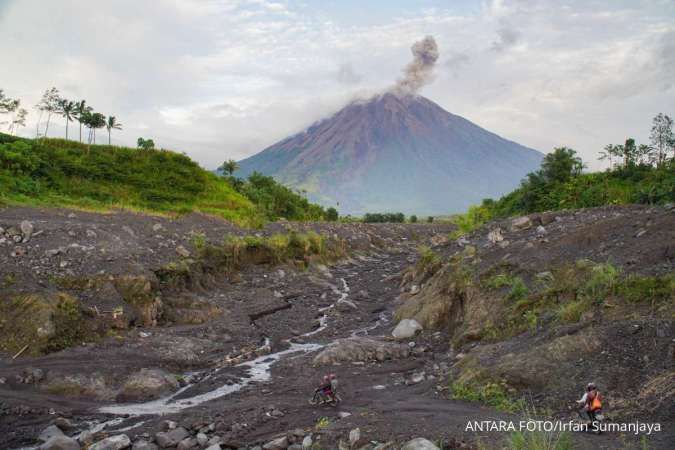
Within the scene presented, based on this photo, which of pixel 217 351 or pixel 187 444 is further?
pixel 217 351

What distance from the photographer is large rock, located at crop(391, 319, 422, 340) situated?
18.6 meters

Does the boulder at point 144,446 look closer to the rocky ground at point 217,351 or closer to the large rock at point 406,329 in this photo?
the rocky ground at point 217,351

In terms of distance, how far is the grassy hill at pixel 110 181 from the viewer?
1379 inches

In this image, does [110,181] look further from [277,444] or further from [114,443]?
[277,444]

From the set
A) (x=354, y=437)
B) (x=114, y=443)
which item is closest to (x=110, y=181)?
(x=114, y=443)

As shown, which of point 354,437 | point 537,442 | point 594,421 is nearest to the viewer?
point 537,442

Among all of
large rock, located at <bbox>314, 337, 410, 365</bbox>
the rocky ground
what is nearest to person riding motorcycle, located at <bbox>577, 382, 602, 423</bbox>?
the rocky ground

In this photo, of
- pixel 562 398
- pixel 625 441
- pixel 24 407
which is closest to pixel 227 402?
pixel 24 407

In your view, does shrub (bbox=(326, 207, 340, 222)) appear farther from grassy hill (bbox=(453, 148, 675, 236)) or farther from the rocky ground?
the rocky ground

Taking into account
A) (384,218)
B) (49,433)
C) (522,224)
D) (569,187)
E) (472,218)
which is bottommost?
(49,433)

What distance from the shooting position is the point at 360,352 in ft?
52.8

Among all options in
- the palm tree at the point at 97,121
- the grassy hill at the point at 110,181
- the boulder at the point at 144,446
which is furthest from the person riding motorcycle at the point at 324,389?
the palm tree at the point at 97,121

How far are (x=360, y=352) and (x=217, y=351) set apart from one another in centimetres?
502

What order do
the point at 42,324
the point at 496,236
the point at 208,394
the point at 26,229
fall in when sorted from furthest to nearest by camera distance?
the point at 496,236, the point at 26,229, the point at 42,324, the point at 208,394
